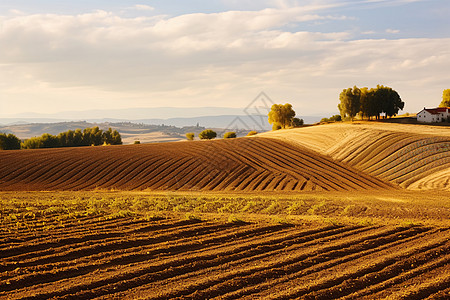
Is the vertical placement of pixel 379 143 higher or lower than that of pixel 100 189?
higher

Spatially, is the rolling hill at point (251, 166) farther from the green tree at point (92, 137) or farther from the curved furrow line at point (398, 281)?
the green tree at point (92, 137)

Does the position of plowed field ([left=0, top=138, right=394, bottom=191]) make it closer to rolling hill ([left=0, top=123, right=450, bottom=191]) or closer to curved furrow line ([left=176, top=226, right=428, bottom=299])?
rolling hill ([left=0, top=123, right=450, bottom=191])

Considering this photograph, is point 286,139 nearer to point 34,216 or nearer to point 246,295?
point 34,216

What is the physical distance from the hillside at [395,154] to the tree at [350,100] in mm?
22736

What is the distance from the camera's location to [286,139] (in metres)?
57.3

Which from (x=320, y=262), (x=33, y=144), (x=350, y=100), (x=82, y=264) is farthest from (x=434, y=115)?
(x=33, y=144)

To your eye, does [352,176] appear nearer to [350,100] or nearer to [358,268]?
[358,268]

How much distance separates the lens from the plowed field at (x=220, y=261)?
28.0ft

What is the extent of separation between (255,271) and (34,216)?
10705 mm

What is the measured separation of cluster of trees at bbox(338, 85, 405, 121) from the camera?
73.8m

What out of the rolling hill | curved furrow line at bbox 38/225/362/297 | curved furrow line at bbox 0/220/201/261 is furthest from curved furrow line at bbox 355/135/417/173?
curved furrow line at bbox 38/225/362/297

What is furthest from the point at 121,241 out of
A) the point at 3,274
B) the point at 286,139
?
the point at 286,139

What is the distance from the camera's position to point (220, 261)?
1045 cm

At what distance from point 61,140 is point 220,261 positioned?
84.9m
